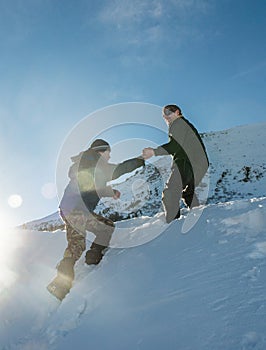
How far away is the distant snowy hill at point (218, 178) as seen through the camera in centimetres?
2184

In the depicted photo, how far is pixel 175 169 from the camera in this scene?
632 centimetres

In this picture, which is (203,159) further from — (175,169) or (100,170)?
(100,170)

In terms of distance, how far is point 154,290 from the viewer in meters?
3.86

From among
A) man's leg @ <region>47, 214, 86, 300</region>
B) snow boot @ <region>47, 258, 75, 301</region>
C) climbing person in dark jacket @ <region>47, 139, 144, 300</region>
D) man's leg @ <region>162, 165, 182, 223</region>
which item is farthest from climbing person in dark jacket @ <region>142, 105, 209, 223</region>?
snow boot @ <region>47, 258, 75, 301</region>

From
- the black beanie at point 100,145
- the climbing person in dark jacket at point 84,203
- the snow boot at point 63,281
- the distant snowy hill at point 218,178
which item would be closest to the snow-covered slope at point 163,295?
the snow boot at point 63,281

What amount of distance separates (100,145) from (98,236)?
1.55 meters

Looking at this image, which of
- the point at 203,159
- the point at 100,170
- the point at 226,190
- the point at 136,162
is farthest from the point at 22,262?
the point at 226,190

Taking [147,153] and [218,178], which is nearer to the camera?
[147,153]

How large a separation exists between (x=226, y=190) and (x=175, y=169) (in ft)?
56.5

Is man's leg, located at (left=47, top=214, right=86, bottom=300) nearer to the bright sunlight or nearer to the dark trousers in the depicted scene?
the bright sunlight

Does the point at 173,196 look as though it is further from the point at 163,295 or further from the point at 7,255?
the point at 7,255

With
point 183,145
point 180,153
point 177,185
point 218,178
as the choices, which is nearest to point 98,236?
point 177,185

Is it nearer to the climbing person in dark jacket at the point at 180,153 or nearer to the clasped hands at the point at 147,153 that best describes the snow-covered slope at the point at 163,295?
the climbing person in dark jacket at the point at 180,153

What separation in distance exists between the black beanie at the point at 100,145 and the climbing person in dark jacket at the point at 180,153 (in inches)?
32.0
